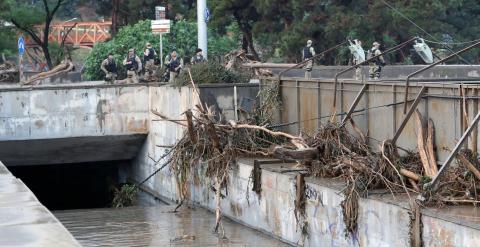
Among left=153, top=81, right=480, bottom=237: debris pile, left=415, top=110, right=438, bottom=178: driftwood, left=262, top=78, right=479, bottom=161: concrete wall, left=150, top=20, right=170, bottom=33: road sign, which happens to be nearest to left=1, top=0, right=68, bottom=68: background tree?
left=150, top=20, right=170, bottom=33: road sign

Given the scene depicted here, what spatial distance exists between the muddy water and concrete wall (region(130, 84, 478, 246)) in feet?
1.57

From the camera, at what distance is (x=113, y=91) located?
30.8 metres

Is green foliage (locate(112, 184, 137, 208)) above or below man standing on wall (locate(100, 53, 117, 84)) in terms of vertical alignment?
below

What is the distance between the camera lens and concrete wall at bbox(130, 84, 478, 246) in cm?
1627

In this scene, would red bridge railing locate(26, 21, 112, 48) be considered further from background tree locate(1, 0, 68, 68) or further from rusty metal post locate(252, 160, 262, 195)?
rusty metal post locate(252, 160, 262, 195)

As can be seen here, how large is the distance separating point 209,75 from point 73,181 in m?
11.1

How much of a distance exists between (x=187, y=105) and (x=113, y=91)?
12.3 ft

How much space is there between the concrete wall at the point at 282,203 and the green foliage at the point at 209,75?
42 centimetres

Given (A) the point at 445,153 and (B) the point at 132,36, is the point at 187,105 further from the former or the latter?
(B) the point at 132,36

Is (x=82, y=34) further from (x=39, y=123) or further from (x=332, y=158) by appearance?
(x=332, y=158)

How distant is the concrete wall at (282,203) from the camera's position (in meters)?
16.3

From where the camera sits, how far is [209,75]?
1111 inches

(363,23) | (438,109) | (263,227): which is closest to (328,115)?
(263,227)

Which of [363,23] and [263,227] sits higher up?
[363,23]
